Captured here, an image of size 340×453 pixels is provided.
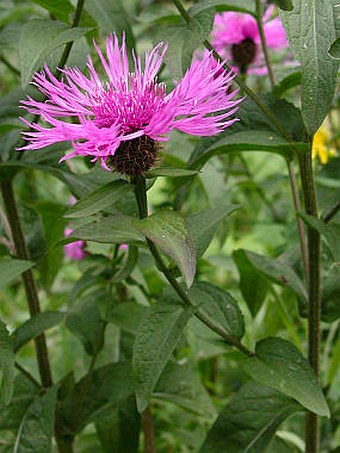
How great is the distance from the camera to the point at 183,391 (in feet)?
3.43

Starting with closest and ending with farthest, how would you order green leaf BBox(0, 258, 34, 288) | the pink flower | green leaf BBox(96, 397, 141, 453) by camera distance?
green leaf BBox(0, 258, 34, 288)
green leaf BBox(96, 397, 141, 453)
the pink flower

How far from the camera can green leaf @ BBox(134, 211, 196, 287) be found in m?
0.62

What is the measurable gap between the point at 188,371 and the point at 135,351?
30 centimetres

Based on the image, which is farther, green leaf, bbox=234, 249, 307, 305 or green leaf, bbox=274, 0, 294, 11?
green leaf, bbox=234, 249, 307, 305

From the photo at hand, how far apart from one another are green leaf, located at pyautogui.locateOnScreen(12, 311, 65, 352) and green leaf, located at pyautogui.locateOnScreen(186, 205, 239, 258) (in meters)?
0.21

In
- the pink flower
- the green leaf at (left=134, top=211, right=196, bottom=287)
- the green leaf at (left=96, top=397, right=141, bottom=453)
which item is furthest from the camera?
the pink flower

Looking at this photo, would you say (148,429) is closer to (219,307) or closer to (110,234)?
(219,307)

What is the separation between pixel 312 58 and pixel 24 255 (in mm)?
480

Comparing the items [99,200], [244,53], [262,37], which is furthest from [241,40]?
[99,200]

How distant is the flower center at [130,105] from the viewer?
0.69 m

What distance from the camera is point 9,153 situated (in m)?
0.98

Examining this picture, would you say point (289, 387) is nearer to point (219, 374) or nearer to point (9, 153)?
point (9, 153)

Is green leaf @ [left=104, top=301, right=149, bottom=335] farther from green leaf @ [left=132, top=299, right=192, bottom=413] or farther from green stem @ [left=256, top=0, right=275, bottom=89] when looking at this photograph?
green stem @ [left=256, top=0, right=275, bottom=89]

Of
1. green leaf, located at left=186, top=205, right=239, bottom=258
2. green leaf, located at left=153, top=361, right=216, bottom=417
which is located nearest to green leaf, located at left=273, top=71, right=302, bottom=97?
green leaf, located at left=186, top=205, right=239, bottom=258
